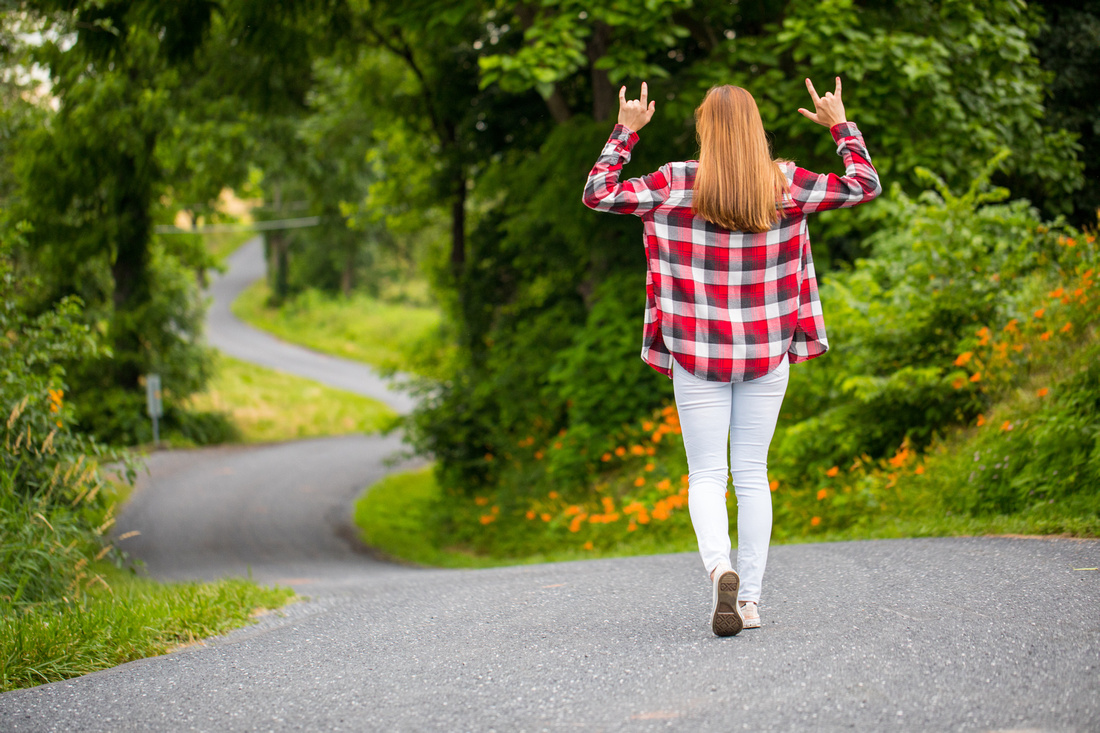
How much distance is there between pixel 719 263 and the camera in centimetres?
324

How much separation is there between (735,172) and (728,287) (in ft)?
1.33

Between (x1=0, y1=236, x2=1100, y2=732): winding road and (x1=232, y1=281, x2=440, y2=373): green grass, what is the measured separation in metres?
31.9

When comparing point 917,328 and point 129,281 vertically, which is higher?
point 129,281

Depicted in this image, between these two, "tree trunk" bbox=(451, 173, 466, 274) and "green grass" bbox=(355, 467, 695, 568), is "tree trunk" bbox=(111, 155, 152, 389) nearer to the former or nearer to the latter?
"tree trunk" bbox=(451, 173, 466, 274)

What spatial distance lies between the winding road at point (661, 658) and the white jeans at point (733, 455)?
1.04 ft

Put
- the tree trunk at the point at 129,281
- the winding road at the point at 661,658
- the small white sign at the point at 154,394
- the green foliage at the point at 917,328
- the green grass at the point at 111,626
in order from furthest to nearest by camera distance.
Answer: the small white sign at the point at 154,394 → the tree trunk at the point at 129,281 → the green foliage at the point at 917,328 → the green grass at the point at 111,626 → the winding road at the point at 661,658

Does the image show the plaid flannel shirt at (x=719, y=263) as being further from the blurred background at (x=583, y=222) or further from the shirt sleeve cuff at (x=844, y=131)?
the blurred background at (x=583, y=222)

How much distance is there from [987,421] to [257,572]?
6970mm

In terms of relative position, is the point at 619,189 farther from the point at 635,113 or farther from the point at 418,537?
the point at 418,537

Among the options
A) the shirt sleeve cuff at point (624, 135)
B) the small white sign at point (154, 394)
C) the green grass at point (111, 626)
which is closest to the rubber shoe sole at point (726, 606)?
the shirt sleeve cuff at point (624, 135)

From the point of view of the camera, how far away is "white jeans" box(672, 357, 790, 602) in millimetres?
3262

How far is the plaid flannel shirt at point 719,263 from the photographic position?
3.21 meters

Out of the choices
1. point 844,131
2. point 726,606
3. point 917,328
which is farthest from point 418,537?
point 844,131

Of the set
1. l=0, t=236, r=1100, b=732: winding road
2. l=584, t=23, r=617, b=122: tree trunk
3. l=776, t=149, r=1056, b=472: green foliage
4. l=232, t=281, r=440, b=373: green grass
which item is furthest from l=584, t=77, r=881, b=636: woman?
l=232, t=281, r=440, b=373: green grass
